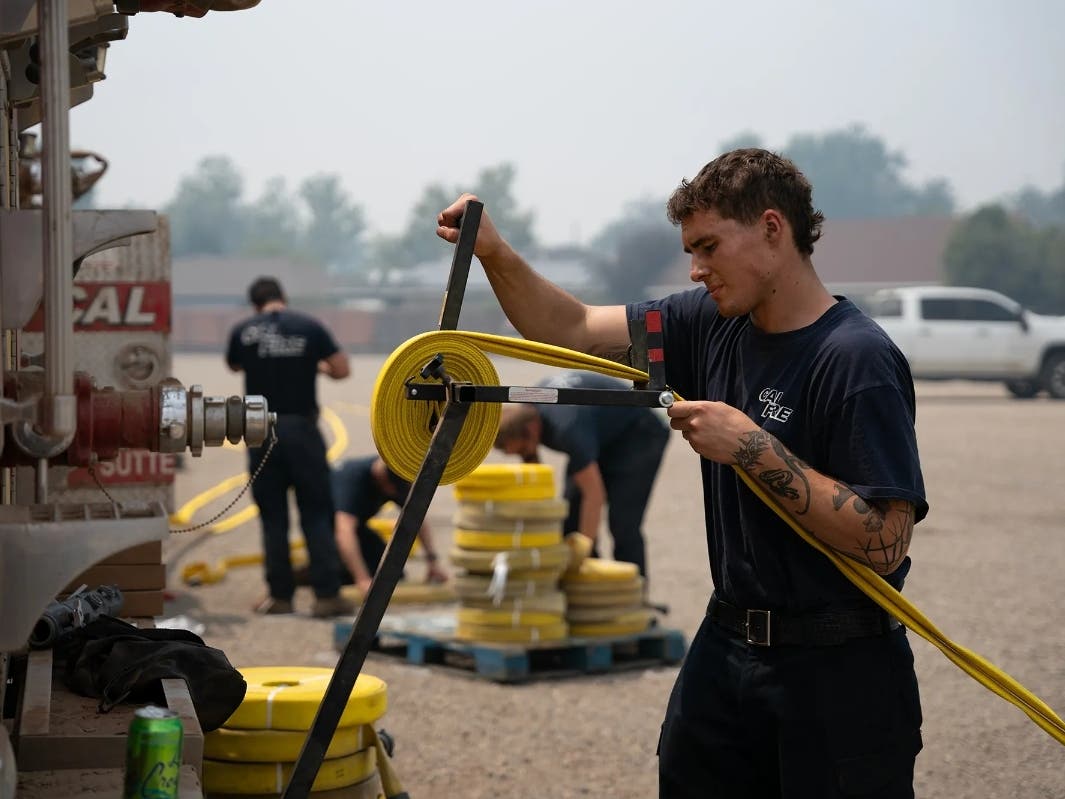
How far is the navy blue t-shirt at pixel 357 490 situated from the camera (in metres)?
9.80

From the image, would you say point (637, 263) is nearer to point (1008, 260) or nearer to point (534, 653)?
point (1008, 260)

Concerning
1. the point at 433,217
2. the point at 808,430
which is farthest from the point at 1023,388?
the point at 433,217

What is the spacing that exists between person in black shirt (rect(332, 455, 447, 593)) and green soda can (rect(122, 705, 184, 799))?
22.8ft

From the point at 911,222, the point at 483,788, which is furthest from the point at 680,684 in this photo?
the point at 911,222

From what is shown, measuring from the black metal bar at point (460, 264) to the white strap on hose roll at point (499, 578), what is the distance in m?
4.52

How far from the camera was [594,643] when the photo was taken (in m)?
8.13

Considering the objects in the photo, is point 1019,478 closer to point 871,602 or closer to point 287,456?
point 287,456

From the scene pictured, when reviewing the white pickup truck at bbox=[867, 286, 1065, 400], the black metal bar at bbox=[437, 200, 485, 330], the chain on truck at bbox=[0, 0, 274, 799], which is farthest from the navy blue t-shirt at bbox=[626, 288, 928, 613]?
the white pickup truck at bbox=[867, 286, 1065, 400]

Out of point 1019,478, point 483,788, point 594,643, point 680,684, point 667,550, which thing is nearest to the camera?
point 680,684

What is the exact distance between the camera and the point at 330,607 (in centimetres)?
957

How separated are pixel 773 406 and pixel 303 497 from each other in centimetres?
657

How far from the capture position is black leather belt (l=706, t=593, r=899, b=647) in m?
3.44

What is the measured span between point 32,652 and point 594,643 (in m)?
4.70

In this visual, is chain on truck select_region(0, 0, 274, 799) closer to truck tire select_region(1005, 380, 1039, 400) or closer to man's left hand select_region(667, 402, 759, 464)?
man's left hand select_region(667, 402, 759, 464)
